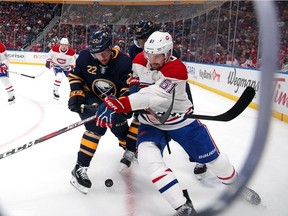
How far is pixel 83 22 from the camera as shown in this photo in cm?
1223

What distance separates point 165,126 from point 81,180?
598 mm

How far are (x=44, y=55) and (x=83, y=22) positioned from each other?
1862 mm

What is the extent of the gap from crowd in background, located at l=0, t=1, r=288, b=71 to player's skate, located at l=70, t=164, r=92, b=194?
3167 mm

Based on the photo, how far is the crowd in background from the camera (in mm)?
6126

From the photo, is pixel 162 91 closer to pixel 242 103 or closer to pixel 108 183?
pixel 242 103

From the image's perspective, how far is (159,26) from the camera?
10523mm

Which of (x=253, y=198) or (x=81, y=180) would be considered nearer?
(x=253, y=198)

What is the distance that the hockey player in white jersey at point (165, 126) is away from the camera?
1.51 metres

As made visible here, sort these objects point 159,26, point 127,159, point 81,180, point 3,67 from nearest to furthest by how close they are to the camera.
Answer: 1. point 81,180
2. point 127,159
3. point 3,67
4. point 159,26

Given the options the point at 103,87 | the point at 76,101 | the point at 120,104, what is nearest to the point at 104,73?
the point at 103,87

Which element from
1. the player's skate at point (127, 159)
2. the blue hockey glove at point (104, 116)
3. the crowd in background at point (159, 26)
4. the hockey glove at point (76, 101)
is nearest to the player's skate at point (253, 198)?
the blue hockey glove at point (104, 116)

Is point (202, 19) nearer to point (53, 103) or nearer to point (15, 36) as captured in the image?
point (53, 103)

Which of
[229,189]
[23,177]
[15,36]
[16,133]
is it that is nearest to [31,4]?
[15,36]

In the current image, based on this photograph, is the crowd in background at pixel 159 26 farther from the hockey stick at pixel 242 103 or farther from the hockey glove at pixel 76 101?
the hockey stick at pixel 242 103
